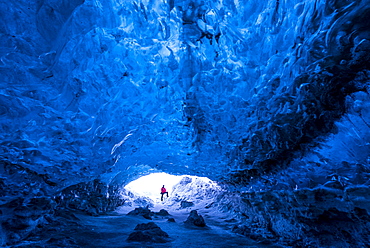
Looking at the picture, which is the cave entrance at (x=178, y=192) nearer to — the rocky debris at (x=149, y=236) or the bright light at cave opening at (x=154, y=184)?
the bright light at cave opening at (x=154, y=184)

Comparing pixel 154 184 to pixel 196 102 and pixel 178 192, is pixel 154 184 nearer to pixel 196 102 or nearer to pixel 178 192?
pixel 178 192

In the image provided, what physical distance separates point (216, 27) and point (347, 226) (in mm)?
3796

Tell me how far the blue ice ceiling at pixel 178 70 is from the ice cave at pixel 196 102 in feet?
0.06

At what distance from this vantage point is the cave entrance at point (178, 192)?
1387 centimetres

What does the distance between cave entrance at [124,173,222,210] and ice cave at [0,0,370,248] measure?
7316 mm

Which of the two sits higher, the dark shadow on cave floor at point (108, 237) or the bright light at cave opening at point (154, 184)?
the bright light at cave opening at point (154, 184)

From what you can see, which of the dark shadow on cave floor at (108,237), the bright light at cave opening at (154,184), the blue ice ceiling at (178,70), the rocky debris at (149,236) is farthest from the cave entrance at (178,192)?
the blue ice ceiling at (178,70)

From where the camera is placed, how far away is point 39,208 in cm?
508

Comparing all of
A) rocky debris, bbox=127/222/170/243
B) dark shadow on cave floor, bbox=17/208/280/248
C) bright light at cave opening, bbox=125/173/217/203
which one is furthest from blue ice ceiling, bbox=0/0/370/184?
bright light at cave opening, bbox=125/173/217/203

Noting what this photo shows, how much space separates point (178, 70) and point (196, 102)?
1.06m

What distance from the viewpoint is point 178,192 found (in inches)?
728

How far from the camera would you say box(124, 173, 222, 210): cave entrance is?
1387 cm

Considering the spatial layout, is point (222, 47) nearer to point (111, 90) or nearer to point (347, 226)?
point (111, 90)

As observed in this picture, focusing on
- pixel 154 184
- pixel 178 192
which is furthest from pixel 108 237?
pixel 154 184
